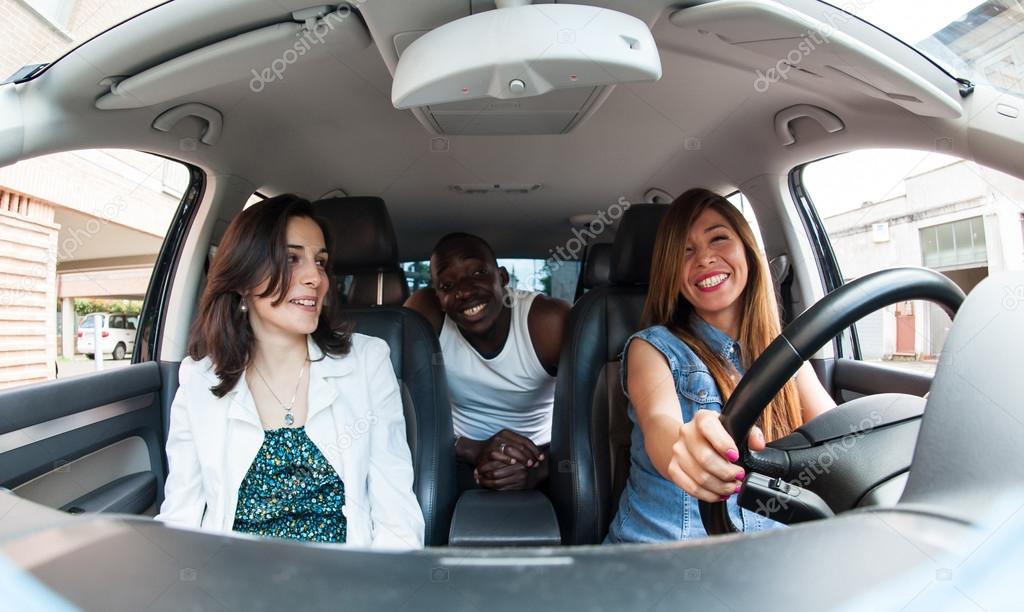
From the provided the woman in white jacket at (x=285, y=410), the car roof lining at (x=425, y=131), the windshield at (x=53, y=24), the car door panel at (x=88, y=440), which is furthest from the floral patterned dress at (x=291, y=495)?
the windshield at (x=53, y=24)

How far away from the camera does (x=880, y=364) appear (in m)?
1.86

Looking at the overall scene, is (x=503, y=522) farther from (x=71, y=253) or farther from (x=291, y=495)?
(x=71, y=253)

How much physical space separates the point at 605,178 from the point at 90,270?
2.03 meters

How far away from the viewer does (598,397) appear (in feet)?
5.99

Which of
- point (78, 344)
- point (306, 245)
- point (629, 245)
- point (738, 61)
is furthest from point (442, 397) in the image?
point (738, 61)

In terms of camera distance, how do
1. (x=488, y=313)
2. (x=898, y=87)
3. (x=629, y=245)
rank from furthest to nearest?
(x=488, y=313)
(x=629, y=245)
(x=898, y=87)

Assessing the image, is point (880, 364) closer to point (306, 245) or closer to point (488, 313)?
point (488, 313)

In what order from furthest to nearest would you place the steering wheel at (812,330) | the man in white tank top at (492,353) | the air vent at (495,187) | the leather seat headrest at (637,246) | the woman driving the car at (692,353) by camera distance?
the air vent at (495,187), the man in white tank top at (492,353), the leather seat headrest at (637,246), the woman driving the car at (692,353), the steering wheel at (812,330)

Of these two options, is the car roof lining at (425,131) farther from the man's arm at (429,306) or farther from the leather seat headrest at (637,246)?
the man's arm at (429,306)

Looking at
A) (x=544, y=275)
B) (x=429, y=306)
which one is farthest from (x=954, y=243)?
(x=544, y=275)

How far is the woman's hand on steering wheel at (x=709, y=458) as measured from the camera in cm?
71

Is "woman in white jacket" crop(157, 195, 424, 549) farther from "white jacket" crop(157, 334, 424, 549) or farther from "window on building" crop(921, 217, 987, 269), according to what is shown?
"window on building" crop(921, 217, 987, 269)

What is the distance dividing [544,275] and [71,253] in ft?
8.29

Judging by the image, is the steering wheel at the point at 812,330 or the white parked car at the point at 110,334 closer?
the steering wheel at the point at 812,330
